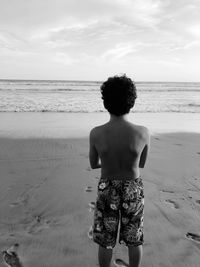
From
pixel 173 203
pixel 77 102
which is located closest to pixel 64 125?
pixel 173 203

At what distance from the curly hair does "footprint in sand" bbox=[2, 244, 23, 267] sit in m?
1.62

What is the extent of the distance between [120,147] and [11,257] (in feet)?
4.95

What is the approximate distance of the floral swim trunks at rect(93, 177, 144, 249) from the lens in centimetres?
246

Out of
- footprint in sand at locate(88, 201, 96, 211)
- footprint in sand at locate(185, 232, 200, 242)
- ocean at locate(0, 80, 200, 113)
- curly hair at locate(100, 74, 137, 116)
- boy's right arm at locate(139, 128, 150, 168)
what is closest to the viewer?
curly hair at locate(100, 74, 137, 116)

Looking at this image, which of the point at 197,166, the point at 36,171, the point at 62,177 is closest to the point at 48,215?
the point at 62,177

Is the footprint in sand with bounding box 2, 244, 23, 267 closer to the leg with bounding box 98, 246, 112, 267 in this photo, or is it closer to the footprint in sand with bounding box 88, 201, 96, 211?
the leg with bounding box 98, 246, 112, 267

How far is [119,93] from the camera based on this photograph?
2385 millimetres

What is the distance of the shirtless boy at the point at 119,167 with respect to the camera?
7.94ft

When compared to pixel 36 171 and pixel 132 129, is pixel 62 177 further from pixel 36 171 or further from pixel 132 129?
pixel 132 129

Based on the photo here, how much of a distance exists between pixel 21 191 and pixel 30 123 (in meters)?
6.61

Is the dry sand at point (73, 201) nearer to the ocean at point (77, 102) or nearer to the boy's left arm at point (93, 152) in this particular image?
the boy's left arm at point (93, 152)

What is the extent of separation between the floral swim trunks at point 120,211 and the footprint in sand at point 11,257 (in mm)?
868

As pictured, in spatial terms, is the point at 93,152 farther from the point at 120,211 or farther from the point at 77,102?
the point at 77,102

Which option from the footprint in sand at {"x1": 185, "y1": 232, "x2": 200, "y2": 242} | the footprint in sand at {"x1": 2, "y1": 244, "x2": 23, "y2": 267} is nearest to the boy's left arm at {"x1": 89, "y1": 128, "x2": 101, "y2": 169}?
the footprint in sand at {"x1": 2, "y1": 244, "x2": 23, "y2": 267}
